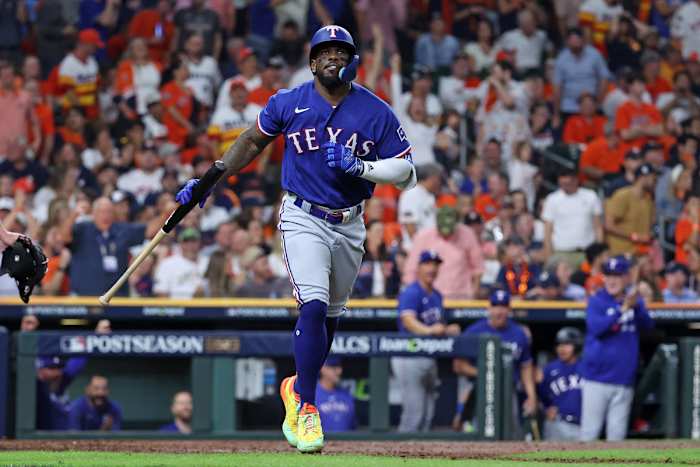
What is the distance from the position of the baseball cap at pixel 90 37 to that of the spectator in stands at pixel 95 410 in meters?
5.26

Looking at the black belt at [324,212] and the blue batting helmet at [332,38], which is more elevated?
the blue batting helmet at [332,38]

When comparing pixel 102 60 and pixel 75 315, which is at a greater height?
pixel 102 60

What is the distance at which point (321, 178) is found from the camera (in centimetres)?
661

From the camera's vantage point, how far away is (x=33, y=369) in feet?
32.3

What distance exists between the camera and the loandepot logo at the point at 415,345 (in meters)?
10.1

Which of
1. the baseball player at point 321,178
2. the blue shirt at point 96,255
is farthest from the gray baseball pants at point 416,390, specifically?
the baseball player at point 321,178

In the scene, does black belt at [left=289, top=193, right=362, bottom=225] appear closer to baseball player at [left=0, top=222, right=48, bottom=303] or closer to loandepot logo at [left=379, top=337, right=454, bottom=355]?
baseball player at [left=0, top=222, right=48, bottom=303]

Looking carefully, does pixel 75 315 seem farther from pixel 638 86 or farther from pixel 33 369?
pixel 638 86

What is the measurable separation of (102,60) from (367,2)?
293cm

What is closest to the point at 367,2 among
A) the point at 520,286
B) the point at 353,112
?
the point at 520,286

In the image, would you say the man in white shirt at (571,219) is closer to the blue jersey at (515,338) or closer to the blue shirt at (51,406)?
the blue jersey at (515,338)

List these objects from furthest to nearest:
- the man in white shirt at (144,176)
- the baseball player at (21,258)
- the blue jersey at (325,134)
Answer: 1. the man in white shirt at (144,176)
2. the baseball player at (21,258)
3. the blue jersey at (325,134)

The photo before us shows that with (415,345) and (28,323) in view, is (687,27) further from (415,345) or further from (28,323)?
(28,323)

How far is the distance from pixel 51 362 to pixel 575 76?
285 inches
